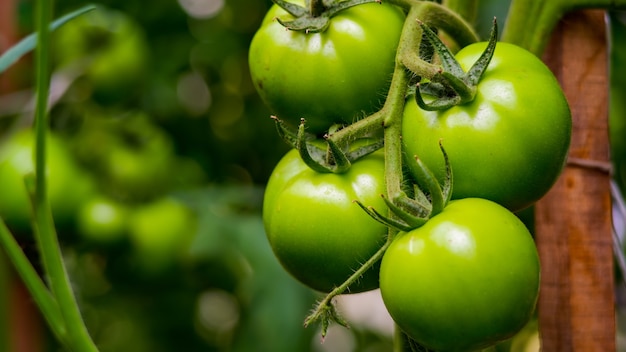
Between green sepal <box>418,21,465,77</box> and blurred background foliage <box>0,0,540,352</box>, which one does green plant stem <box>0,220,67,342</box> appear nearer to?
green sepal <box>418,21,465,77</box>

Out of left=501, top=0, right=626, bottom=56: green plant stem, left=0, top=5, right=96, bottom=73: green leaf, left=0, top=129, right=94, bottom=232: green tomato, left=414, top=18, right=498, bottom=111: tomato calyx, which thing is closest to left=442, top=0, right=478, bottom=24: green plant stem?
left=501, top=0, right=626, bottom=56: green plant stem

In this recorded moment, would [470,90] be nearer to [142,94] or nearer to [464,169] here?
[464,169]

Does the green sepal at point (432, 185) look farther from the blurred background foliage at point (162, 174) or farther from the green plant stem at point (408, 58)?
the blurred background foliage at point (162, 174)

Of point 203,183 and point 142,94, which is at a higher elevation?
point 142,94

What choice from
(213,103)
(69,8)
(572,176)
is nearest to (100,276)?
(213,103)

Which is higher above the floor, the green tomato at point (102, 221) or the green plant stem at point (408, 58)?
the green plant stem at point (408, 58)

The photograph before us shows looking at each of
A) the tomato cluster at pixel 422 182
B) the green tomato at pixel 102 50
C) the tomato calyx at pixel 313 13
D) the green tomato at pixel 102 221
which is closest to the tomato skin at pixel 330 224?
the tomato cluster at pixel 422 182
